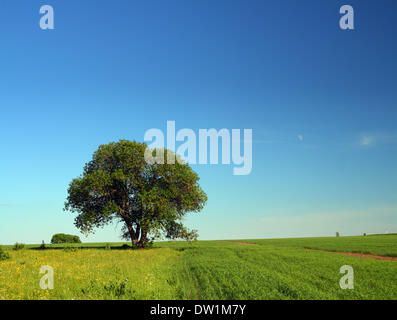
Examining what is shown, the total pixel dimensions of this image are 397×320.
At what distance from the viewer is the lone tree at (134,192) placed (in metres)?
46.0

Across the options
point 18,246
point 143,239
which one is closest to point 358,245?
point 143,239

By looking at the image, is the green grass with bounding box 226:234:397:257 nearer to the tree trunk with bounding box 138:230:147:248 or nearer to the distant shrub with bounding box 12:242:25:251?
the tree trunk with bounding box 138:230:147:248

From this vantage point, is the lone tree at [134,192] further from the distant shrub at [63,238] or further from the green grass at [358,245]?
the distant shrub at [63,238]

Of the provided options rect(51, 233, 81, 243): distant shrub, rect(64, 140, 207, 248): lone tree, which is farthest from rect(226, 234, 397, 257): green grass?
rect(51, 233, 81, 243): distant shrub

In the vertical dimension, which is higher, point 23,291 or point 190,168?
point 190,168

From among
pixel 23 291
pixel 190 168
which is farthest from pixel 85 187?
pixel 23 291

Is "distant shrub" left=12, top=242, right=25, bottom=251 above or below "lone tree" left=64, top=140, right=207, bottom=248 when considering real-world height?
below

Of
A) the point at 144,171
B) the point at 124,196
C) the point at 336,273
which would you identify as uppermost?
the point at 144,171

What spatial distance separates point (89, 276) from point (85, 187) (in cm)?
2818

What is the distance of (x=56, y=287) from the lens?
15.0m

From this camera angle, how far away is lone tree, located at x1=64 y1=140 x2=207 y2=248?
46000mm

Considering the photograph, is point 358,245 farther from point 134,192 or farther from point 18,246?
point 18,246
